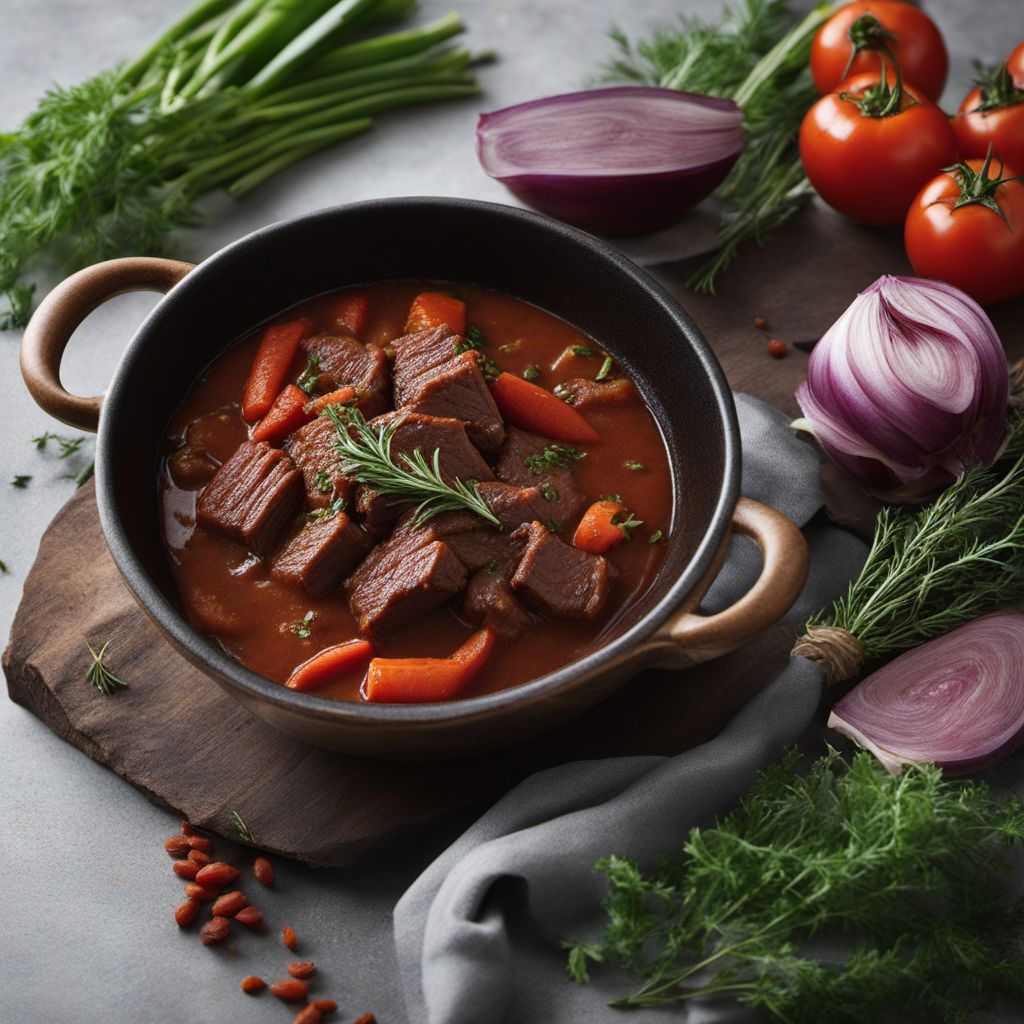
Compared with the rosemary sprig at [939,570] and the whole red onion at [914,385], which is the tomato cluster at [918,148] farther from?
the rosemary sprig at [939,570]

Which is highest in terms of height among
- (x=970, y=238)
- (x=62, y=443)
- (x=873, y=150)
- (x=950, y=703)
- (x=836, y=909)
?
(x=62, y=443)

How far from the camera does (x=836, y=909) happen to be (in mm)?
2539

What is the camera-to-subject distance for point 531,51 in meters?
4.82

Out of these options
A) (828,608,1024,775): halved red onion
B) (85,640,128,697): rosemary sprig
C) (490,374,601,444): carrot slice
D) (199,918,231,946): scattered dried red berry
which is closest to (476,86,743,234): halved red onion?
(490,374,601,444): carrot slice

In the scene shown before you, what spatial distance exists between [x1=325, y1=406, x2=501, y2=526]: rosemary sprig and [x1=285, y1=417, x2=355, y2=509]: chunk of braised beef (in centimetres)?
3

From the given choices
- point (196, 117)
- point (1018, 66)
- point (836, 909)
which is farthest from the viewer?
point (196, 117)

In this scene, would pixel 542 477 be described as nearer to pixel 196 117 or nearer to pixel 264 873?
pixel 264 873

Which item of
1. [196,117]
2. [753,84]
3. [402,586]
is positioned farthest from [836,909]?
[196,117]

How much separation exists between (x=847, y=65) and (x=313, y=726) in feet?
9.21

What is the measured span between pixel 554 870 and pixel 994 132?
Result: 2.70 m

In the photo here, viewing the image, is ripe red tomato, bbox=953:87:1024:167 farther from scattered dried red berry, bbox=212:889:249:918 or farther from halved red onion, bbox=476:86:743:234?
scattered dried red berry, bbox=212:889:249:918

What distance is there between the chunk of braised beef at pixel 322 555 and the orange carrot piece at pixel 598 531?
527 mm

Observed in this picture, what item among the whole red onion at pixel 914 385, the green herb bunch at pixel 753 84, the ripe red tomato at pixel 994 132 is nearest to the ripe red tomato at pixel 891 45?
the green herb bunch at pixel 753 84

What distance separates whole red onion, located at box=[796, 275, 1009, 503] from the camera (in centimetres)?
326
